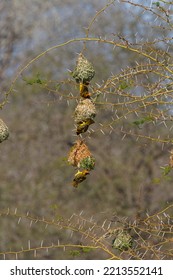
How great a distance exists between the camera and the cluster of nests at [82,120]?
178 centimetres

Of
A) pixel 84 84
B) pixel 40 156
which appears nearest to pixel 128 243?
pixel 84 84

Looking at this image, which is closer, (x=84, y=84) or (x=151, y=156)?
(x=84, y=84)

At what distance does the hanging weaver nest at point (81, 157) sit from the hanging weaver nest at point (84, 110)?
3.1 inches

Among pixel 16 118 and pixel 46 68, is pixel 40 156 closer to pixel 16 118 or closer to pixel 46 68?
pixel 16 118

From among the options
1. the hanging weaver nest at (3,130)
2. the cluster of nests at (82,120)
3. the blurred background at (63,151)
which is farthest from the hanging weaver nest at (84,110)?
the blurred background at (63,151)

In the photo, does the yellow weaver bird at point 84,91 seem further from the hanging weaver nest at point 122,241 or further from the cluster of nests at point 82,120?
the hanging weaver nest at point 122,241

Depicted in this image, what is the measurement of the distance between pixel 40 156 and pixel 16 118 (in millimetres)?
508

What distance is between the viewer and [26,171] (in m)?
7.50

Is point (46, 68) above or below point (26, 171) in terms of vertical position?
above

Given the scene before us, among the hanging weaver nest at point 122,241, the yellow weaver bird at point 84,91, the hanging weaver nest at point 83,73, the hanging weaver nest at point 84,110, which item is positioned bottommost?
the hanging weaver nest at point 122,241

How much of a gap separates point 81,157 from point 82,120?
0.35 ft

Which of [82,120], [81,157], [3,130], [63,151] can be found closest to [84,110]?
[82,120]

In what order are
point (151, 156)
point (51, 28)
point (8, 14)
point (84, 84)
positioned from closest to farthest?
1. point (84, 84)
2. point (151, 156)
3. point (51, 28)
4. point (8, 14)

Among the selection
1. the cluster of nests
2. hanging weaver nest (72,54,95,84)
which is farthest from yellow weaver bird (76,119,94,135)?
hanging weaver nest (72,54,95,84)
